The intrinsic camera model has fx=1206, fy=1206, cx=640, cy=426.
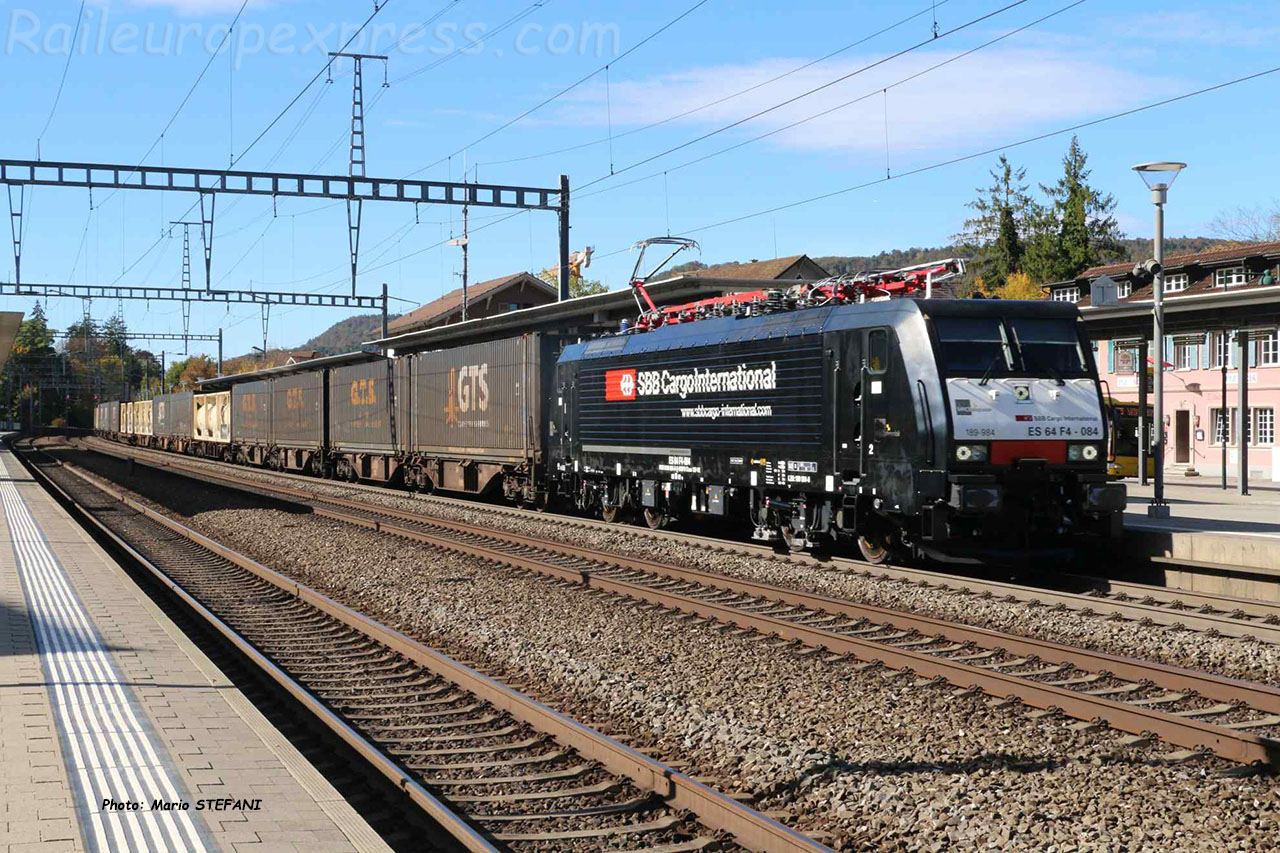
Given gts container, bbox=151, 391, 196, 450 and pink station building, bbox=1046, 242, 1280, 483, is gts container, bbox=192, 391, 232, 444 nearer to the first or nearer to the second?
gts container, bbox=151, 391, 196, 450

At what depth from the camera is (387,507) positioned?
26578 mm

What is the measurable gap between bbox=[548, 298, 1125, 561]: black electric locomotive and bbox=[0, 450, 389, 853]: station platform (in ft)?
24.8

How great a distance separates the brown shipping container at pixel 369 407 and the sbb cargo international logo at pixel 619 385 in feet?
40.4

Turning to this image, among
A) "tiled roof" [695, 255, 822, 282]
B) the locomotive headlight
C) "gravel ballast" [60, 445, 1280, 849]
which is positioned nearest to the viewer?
"gravel ballast" [60, 445, 1280, 849]

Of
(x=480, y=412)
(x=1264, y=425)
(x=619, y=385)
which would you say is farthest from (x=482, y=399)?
(x=1264, y=425)

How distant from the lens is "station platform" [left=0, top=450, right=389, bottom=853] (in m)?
5.39

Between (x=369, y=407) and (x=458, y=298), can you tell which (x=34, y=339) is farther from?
(x=369, y=407)

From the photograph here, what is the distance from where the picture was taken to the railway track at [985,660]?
727 centimetres

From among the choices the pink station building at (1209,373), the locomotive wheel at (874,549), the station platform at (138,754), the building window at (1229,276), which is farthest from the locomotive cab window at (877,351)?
the building window at (1229,276)

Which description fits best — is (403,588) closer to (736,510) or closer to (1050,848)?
(736,510)

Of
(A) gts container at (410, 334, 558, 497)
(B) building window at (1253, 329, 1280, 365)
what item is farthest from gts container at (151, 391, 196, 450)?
(B) building window at (1253, 329, 1280, 365)

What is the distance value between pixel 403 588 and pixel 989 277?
2981 inches

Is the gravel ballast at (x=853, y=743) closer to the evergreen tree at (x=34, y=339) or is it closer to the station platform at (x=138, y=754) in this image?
the station platform at (x=138, y=754)

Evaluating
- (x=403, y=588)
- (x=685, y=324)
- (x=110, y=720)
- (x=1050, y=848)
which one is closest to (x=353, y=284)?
(x=685, y=324)
